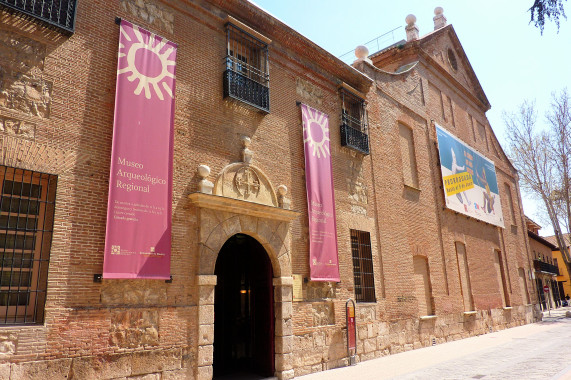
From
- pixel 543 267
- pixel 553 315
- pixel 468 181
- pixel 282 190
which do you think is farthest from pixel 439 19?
pixel 543 267

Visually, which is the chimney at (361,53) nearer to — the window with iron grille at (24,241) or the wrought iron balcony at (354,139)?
the wrought iron balcony at (354,139)

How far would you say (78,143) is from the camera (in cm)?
613

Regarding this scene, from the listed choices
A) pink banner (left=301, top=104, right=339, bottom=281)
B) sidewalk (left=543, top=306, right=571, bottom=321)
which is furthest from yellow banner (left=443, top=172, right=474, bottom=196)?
sidewalk (left=543, top=306, right=571, bottom=321)

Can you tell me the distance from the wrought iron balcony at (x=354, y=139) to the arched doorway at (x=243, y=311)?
396 cm

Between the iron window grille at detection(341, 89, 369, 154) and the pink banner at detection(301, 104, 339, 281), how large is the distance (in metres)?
0.82

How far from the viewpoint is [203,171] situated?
295 inches

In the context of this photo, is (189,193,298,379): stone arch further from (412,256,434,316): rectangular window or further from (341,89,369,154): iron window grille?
(412,256,434,316): rectangular window

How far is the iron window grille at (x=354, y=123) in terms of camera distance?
11.2 m

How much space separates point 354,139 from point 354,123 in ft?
2.25

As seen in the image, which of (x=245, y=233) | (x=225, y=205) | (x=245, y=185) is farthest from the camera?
(x=245, y=185)

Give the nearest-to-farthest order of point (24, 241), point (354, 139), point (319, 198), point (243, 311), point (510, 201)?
1. point (24, 241)
2. point (243, 311)
3. point (319, 198)
4. point (354, 139)
5. point (510, 201)

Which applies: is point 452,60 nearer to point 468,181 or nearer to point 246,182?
point 468,181

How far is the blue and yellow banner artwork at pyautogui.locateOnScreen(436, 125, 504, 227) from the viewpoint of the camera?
51.6 feet

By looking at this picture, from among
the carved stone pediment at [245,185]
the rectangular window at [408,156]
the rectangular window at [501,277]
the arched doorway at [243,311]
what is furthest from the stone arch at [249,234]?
the rectangular window at [501,277]
